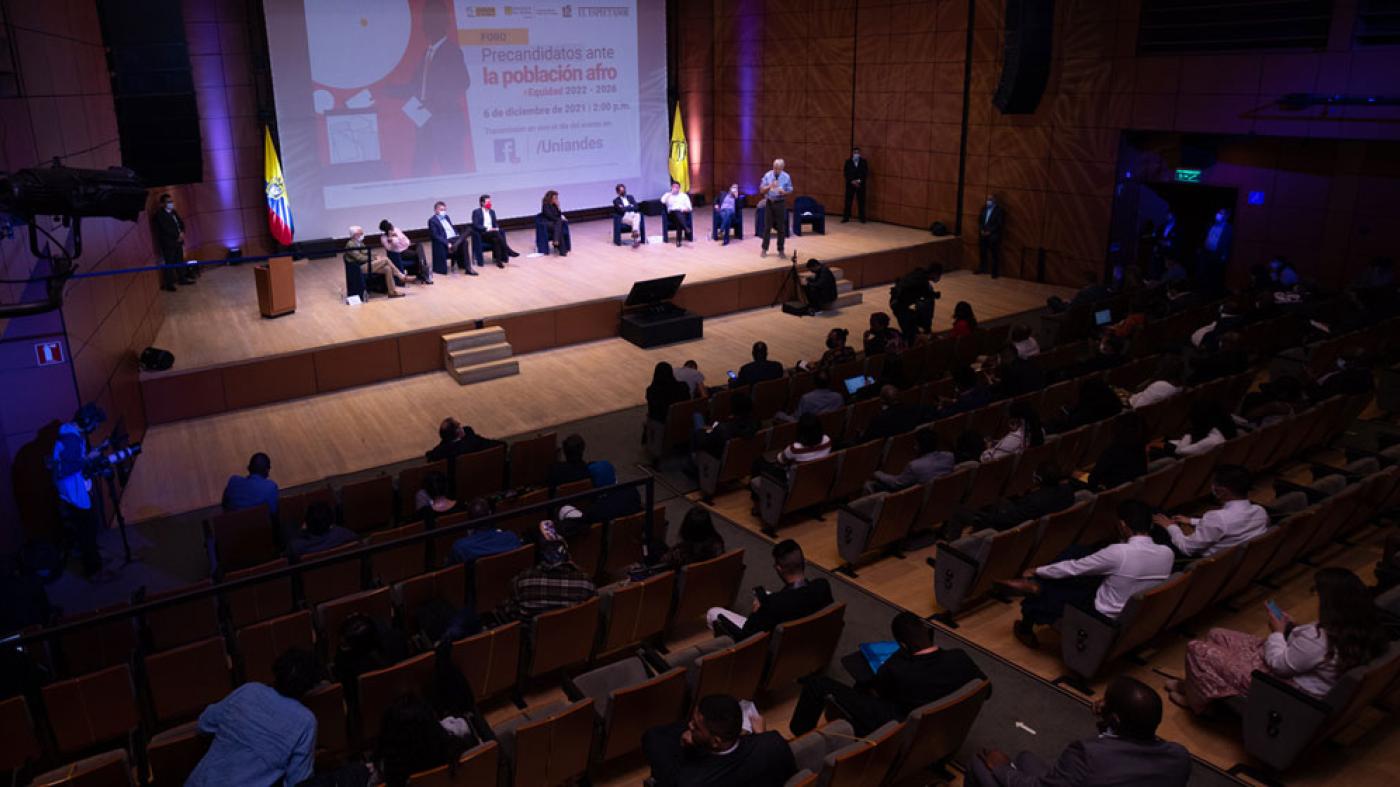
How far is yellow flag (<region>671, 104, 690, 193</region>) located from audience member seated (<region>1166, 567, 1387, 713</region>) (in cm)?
1446

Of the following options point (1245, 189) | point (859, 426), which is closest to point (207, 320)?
point (859, 426)

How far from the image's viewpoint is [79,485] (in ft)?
21.6

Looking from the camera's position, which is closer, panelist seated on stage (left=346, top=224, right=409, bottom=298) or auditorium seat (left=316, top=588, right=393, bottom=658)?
auditorium seat (left=316, top=588, right=393, bottom=658)

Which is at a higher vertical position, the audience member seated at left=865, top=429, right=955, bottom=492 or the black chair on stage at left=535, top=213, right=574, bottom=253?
the black chair on stage at left=535, top=213, right=574, bottom=253

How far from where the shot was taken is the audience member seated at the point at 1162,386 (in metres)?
7.80

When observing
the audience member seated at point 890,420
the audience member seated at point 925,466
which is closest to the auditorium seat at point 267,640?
the audience member seated at point 925,466

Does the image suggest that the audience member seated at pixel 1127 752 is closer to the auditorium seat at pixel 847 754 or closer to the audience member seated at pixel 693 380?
the auditorium seat at pixel 847 754

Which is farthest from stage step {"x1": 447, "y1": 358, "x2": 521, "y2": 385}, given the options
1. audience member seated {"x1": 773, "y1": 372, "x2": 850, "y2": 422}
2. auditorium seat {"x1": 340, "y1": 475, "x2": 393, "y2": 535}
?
audience member seated {"x1": 773, "y1": 372, "x2": 850, "y2": 422}

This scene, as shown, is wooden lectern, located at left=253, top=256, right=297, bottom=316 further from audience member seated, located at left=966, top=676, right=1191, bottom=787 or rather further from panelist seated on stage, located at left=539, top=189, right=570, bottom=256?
audience member seated, located at left=966, top=676, right=1191, bottom=787

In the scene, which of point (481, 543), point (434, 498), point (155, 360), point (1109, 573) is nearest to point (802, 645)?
point (1109, 573)

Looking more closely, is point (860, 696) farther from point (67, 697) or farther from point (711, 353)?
point (711, 353)

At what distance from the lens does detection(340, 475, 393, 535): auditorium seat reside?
6.98 m

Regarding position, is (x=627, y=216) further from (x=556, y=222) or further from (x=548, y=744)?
(x=548, y=744)

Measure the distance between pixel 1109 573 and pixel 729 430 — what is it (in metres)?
3.23
